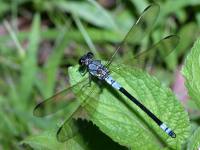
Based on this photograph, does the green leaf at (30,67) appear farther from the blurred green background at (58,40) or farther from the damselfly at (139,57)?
the damselfly at (139,57)

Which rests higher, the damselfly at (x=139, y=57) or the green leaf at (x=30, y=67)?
the green leaf at (x=30, y=67)

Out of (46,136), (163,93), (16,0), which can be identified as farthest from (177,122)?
(16,0)

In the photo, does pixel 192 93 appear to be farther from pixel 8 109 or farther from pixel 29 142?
pixel 8 109

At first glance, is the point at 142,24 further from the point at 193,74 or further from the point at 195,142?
the point at 195,142

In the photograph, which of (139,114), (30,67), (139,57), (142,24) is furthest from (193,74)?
(30,67)

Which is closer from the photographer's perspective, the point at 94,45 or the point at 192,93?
the point at 192,93

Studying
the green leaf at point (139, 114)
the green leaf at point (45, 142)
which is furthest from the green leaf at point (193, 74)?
the green leaf at point (45, 142)

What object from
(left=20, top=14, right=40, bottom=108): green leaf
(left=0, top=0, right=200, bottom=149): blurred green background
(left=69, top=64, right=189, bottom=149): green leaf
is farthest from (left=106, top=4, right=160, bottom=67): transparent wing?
(left=20, top=14, right=40, bottom=108): green leaf
